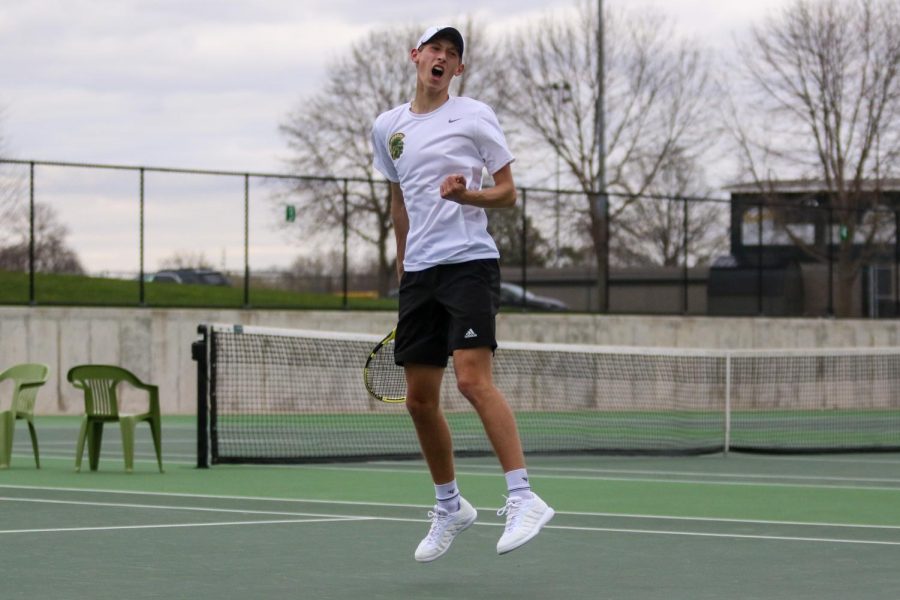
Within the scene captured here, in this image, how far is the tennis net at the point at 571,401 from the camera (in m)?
14.3

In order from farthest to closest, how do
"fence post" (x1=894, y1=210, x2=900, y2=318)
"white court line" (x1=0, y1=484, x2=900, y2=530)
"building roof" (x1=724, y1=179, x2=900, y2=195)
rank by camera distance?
1. "building roof" (x1=724, y1=179, x2=900, y2=195)
2. "fence post" (x1=894, y1=210, x2=900, y2=318)
3. "white court line" (x1=0, y1=484, x2=900, y2=530)

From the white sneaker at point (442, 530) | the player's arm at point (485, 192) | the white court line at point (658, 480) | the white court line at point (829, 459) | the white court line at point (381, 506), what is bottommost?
the white court line at point (829, 459)

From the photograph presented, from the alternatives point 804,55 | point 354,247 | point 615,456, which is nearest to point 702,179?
point 804,55

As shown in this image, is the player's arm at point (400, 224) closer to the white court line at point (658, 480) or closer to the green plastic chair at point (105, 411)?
the white court line at point (658, 480)

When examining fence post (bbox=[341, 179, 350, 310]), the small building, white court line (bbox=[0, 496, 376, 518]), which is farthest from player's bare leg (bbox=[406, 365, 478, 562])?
the small building

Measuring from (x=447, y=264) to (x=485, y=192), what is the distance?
1.03 feet

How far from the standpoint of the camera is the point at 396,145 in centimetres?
592

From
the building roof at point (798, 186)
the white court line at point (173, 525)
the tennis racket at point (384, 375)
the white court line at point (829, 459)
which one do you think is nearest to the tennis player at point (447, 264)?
the tennis racket at point (384, 375)

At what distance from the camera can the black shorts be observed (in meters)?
5.68

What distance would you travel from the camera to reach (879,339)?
91.8 feet

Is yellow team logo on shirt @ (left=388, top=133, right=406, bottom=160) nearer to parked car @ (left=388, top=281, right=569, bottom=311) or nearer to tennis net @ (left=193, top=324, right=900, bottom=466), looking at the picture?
tennis net @ (left=193, top=324, right=900, bottom=466)

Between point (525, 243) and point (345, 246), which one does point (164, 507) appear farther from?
point (525, 243)

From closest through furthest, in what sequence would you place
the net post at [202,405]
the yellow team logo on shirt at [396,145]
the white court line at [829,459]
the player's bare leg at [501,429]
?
the player's bare leg at [501,429]
the yellow team logo on shirt at [396,145]
the net post at [202,405]
the white court line at [829,459]

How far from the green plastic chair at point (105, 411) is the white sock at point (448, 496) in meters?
5.64
